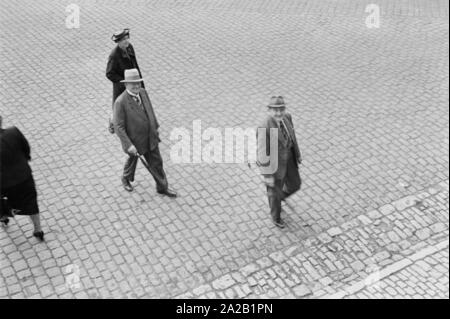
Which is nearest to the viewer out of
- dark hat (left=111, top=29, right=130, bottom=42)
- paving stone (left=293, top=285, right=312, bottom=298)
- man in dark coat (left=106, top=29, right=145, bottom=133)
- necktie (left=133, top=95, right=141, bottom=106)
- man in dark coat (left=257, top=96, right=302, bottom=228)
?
paving stone (left=293, top=285, right=312, bottom=298)

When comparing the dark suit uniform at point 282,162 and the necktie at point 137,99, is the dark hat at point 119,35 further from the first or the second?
the dark suit uniform at point 282,162

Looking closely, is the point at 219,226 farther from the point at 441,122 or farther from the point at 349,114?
the point at 441,122

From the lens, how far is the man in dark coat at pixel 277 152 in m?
6.16

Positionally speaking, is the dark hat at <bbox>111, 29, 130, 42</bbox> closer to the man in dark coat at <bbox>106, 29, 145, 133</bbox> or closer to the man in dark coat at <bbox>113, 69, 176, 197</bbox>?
the man in dark coat at <bbox>106, 29, 145, 133</bbox>

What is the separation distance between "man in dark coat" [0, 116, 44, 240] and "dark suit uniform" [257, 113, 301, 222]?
9.66ft

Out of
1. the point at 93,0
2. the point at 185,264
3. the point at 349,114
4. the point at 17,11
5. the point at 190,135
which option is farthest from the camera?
the point at 93,0

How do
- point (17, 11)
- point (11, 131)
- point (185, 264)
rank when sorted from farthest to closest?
point (17, 11)
point (185, 264)
point (11, 131)

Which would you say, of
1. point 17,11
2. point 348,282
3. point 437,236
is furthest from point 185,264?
point 17,11

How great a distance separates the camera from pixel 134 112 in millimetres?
6516

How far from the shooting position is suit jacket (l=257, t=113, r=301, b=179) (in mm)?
6164

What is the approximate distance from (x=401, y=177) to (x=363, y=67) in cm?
396

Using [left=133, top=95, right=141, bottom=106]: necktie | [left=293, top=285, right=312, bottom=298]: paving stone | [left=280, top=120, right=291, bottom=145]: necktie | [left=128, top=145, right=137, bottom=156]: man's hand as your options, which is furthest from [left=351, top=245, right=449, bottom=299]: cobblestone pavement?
[left=133, top=95, right=141, bottom=106]: necktie

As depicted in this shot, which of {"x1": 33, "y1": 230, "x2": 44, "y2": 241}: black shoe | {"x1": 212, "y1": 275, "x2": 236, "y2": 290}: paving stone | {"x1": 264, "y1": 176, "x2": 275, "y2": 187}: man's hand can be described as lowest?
{"x1": 212, "y1": 275, "x2": 236, "y2": 290}: paving stone

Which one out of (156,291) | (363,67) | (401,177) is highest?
(363,67)
